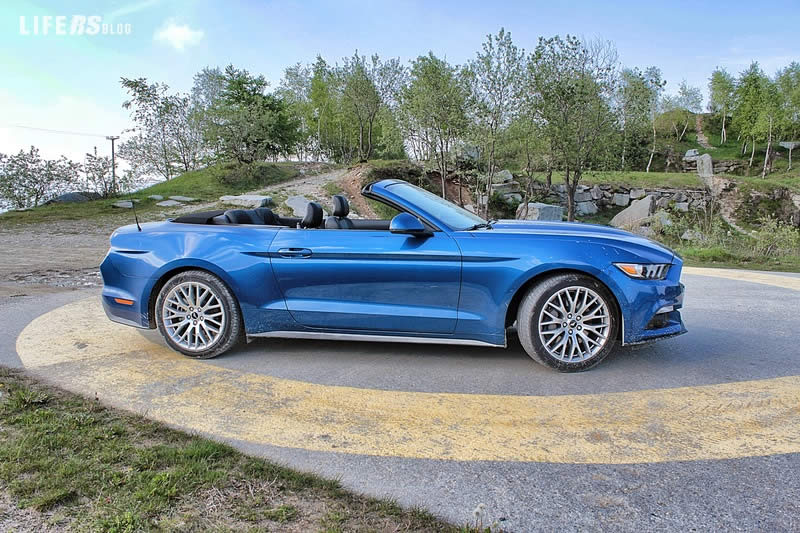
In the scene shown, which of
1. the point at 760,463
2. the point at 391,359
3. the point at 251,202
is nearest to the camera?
the point at 760,463

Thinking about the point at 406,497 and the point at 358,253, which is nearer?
the point at 406,497

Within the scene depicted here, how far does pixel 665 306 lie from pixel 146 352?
3.96 meters

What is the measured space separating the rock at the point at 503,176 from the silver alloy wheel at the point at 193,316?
26849 mm

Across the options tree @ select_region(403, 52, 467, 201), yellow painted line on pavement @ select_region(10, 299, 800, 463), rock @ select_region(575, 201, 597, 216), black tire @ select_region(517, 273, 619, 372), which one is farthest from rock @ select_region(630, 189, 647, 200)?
black tire @ select_region(517, 273, 619, 372)

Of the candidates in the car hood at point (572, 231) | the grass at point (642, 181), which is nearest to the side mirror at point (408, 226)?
the car hood at point (572, 231)

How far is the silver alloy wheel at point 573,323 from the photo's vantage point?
374 cm

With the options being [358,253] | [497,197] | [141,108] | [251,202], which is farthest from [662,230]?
[141,108]

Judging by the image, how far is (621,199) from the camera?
31.1 meters

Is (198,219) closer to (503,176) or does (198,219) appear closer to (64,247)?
(64,247)

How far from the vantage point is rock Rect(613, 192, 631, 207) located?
102ft

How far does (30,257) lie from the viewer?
1109cm

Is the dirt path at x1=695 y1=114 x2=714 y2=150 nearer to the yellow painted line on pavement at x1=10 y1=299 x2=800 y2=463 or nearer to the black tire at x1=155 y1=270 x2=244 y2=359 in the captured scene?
the yellow painted line on pavement at x1=10 y1=299 x2=800 y2=463

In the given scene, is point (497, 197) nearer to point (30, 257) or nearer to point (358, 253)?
point (30, 257)

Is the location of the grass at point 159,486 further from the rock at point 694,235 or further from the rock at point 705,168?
the rock at point 705,168
